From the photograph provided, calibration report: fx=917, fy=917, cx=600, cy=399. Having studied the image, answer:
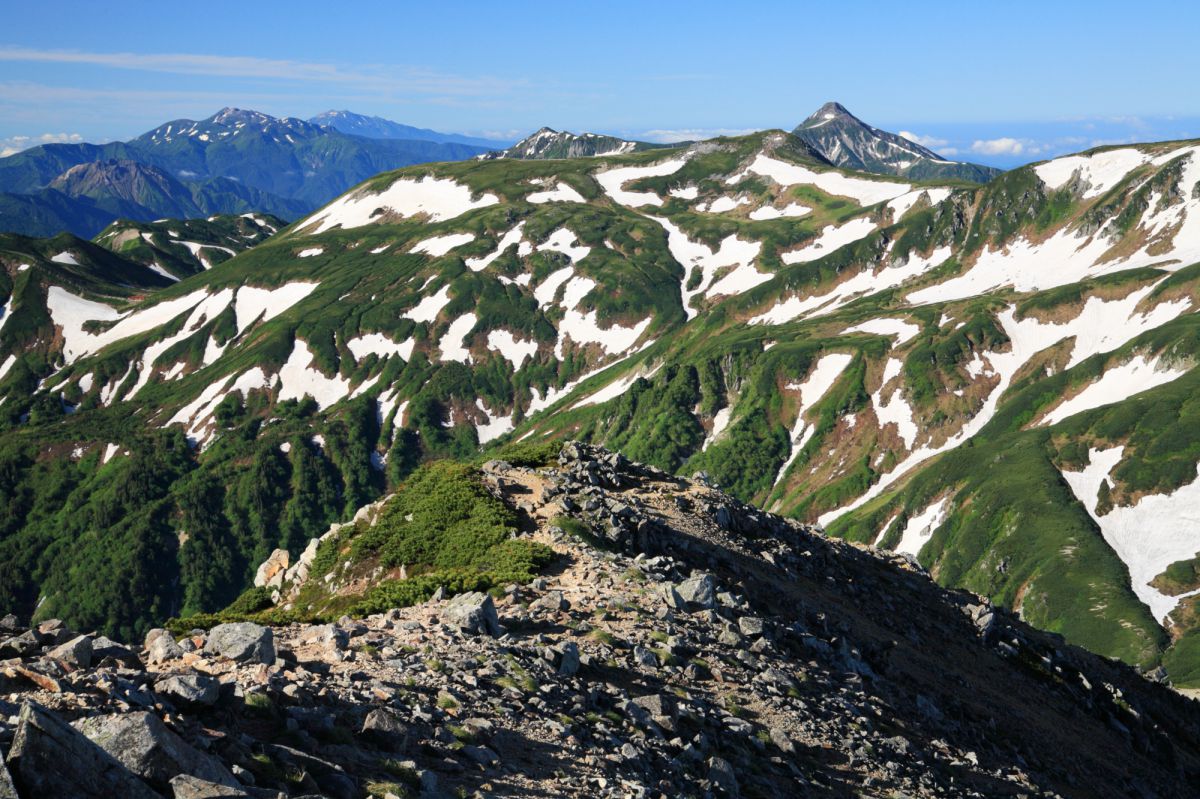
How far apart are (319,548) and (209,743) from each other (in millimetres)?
30745

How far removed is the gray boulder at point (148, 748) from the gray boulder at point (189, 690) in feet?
8.06

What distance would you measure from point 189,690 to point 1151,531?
145488 mm

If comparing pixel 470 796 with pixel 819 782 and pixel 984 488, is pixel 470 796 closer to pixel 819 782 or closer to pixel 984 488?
pixel 819 782

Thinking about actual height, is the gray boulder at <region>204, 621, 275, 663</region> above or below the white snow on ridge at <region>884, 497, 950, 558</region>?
above

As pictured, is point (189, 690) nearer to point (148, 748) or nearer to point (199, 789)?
point (148, 748)

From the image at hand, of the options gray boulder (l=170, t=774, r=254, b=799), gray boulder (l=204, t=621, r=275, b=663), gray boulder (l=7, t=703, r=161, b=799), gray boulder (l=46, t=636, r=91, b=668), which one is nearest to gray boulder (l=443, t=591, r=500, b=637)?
gray boulder (l=204, t=621, r=275, b=663)

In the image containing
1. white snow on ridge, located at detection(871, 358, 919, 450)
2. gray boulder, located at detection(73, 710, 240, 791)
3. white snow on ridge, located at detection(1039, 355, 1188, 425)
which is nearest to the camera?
gray boulder, located at detection(73, 710, 240, 791)

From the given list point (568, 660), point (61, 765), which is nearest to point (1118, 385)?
point (568, 660)

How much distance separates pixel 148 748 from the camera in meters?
12.8

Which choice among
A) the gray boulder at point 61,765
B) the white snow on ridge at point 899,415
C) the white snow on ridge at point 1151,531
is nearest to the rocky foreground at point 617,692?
the gray boulder at point 61,765

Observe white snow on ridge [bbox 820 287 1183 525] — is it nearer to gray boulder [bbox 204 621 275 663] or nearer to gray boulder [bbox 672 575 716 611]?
gray boulder [bbox 672 575 716 611]

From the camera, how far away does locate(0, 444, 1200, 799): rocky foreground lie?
48.9 feet

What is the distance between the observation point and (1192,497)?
133625 millimetres

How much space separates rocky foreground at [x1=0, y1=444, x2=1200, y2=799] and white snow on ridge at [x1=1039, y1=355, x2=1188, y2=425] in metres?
132
